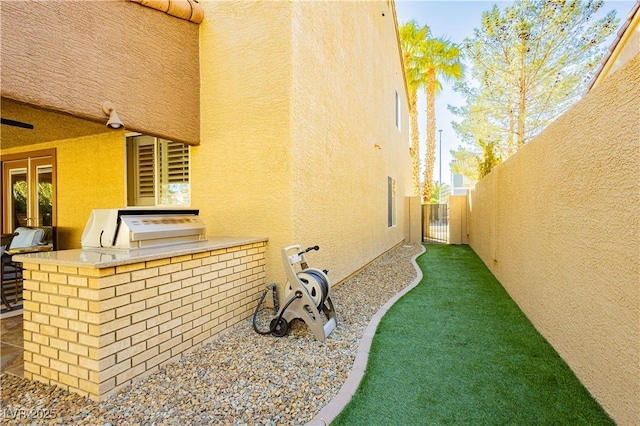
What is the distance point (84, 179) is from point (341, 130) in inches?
234

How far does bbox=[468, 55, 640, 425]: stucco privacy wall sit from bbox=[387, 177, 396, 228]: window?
26.3 ft

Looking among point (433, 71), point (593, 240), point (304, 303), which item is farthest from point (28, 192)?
point (433, 71)

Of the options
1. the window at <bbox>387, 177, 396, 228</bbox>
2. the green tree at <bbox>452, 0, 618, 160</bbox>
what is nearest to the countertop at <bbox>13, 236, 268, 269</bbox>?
the window at <bbox>387, 177, 396, 228</bbox>

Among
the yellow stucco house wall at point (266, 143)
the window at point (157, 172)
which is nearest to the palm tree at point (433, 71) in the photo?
the yellow stucco house wall at point (266, 143)

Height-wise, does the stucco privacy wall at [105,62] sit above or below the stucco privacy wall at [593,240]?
above

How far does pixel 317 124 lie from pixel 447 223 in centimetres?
1361

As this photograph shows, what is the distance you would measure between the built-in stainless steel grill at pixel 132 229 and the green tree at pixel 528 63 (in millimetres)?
16541

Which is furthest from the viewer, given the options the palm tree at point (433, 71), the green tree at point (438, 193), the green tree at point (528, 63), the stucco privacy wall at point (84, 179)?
the green tree at point (438, 193)

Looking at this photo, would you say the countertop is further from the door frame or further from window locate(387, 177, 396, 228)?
window locate(387, 177, 396, 228)

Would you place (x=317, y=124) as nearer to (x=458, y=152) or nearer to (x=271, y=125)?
(x=271, y=125)

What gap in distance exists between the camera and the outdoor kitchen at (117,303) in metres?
3.03

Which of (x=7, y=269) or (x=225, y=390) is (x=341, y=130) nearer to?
(x=225, y=390)

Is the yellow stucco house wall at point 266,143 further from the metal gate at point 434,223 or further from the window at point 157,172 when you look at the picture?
the metal gate at point 434,223

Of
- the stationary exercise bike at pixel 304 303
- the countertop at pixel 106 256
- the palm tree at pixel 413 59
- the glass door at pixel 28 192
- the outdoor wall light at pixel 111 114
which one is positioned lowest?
the stationary exercise bike at pixel 304 303
